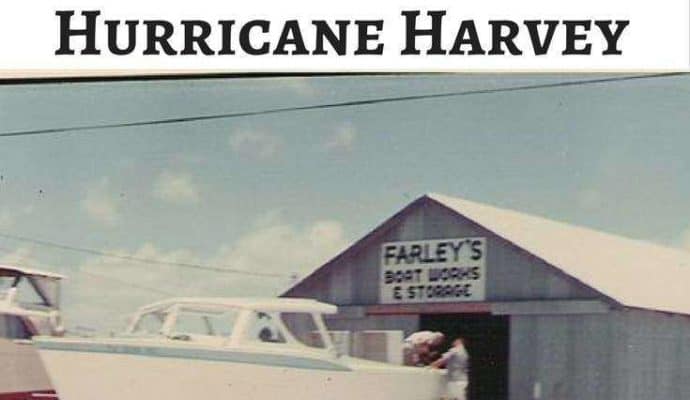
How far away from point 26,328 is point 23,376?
20cm

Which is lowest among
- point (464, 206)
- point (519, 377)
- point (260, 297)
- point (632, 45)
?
point (519, 377)

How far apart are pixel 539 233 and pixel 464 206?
281 millimetres

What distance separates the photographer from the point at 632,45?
3.88 meters

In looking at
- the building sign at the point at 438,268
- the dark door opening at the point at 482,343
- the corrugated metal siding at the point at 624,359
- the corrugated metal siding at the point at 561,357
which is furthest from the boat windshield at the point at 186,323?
the corrugated metal siding at the point at 624,359

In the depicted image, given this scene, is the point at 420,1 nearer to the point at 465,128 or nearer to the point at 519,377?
the point at 465,128

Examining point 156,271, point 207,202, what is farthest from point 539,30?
point 156,271

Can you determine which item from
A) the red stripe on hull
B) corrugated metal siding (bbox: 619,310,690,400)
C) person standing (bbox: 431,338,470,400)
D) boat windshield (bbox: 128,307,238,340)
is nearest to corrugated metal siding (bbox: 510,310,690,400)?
corrugated metal siding (bbox: 619,310,690,400)

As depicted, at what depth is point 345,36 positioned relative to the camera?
391 cm

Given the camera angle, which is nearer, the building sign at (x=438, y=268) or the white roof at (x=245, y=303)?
the white roof at (x=245, y=303)

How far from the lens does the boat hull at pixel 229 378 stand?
4074 millimetres

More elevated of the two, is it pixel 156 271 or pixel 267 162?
pixel 267 162

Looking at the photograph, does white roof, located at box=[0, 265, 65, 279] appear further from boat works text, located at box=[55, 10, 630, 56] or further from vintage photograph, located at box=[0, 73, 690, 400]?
boat works text, located at box=[55, 10, 630, 56]

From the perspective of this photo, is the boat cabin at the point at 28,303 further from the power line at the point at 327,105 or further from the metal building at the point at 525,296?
the metal building at the point at 525,296

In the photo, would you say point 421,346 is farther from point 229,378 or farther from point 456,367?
point 229,378
